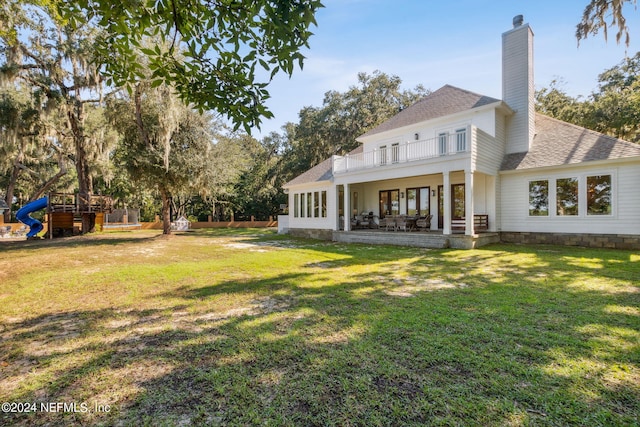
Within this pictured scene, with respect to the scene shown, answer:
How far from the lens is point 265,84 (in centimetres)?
329

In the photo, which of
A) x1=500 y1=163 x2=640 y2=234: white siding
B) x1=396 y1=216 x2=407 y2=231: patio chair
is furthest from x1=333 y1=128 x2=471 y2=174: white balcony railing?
x1=500 y1=163 x2=640 y2=234: white siding

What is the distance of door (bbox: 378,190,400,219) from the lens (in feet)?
51.7

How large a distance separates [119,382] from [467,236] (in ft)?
33.9

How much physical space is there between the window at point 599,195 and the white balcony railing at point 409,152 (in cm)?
436

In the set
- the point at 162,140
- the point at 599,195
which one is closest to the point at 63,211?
the point at 162,140

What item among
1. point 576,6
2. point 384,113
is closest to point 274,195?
point 384,113

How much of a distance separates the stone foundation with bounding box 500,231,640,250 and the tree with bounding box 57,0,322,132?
12027 mm

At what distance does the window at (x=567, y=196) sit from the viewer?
34.7 feet

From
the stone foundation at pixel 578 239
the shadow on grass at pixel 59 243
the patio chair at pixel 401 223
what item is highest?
the patio chair at pixel 401 223

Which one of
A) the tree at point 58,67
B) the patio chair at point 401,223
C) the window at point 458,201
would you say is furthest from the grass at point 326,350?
the tree at point 58,67

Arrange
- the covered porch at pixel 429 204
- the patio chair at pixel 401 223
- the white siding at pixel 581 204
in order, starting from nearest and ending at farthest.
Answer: the white siding at pixel 581 204, the covered porch at pixel 429 204, the patio chair at pixel 401 223

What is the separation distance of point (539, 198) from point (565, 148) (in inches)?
83.1

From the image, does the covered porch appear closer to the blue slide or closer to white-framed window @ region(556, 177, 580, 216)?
white-framed window @ region(556, 177, 580, 216)

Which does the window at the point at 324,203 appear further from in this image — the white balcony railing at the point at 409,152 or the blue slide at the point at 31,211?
the blue slide at the point at 31,211
